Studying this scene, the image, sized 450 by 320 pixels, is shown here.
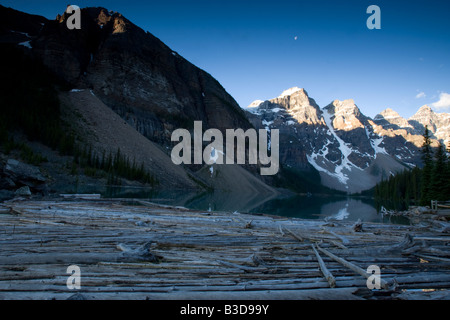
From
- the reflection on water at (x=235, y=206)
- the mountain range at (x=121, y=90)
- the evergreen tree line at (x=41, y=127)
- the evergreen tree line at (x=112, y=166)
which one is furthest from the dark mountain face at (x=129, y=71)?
the reflection on water at (x=235, y=206)

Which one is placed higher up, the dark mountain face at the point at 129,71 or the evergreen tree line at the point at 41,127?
the dark mountain face at the point at 129,71

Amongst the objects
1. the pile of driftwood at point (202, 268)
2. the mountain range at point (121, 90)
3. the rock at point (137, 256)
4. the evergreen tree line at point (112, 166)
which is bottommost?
the pile of driftwood at point (202, 268)

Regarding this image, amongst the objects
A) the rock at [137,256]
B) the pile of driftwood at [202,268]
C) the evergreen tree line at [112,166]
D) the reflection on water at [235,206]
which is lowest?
the reflection on water at [235,206]

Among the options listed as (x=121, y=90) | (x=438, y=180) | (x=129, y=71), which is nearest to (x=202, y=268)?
(x=438, y=180)

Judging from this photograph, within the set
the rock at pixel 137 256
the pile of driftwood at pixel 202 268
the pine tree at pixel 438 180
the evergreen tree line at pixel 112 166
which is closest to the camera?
the pile of driftwood at pixel 202 268

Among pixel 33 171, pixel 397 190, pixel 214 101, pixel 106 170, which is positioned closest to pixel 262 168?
pixel 214 101

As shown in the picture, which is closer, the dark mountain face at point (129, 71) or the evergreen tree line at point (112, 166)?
the evergreen tree line at point (112, 166)

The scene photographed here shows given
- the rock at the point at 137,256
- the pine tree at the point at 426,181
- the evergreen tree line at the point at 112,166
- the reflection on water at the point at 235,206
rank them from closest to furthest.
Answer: the rock at the point at 137,256 → the reflection on water at the point at 235,206 → the pine tree at the point at 426,181 → the evergreen tree line at the point at 112,166

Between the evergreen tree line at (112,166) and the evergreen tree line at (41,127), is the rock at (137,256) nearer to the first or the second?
the evergreen tree line at (41,127)

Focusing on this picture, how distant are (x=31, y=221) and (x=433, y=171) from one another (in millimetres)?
55669

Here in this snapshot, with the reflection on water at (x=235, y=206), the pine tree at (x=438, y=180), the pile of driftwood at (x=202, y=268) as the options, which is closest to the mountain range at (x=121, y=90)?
the reflection on water at (x=235, y=206)

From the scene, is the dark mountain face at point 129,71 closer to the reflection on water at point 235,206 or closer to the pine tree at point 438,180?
the reflection on water at point 235,206

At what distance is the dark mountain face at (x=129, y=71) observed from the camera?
104m

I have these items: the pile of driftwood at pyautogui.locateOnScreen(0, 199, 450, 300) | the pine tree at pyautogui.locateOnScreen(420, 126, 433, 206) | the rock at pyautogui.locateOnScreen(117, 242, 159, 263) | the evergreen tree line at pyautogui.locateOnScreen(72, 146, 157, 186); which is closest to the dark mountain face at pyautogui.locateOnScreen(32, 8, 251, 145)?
the evergreen tree line at pyautogui.locateOnScreen(72, 146, 157, 186)
